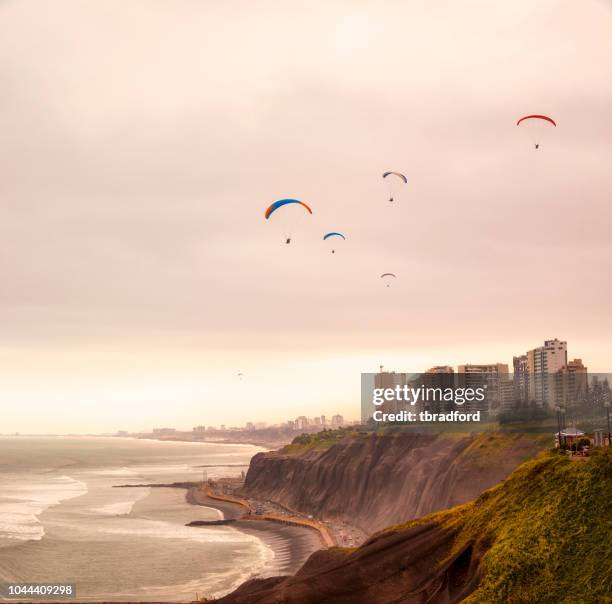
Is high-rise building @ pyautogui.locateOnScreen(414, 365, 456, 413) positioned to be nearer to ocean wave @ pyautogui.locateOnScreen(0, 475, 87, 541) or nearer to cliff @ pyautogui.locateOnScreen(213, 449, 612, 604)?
ocean wave @ pyautogui.locateOnScreen(0, 475, 87, 541)

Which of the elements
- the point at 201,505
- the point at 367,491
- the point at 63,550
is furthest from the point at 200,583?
the point at 201,505

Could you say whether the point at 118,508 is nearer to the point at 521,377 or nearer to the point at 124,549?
the point at 124,549

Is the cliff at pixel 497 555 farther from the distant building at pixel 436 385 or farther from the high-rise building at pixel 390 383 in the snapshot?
the high-rise building at pixel 390 383

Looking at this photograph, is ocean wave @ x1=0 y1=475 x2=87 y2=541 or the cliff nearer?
the cliff

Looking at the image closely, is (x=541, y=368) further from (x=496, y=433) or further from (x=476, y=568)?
(x=476, y=568)

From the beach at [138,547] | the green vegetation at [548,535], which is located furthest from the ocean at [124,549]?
the green vegetation at [548,535]

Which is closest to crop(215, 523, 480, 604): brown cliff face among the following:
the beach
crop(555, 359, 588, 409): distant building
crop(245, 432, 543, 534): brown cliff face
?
the beach

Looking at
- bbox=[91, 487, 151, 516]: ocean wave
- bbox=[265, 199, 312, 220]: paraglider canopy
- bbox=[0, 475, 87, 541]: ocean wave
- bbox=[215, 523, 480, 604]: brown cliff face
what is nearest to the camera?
bbox=[215, 523, 480, 604]: brown cliff face
